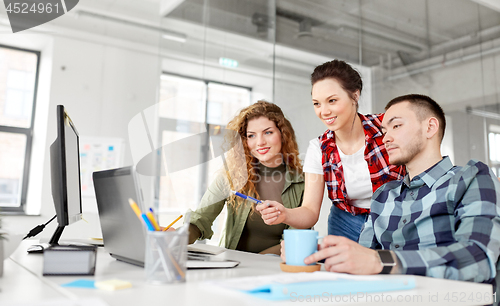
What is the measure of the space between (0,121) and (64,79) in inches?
31.8

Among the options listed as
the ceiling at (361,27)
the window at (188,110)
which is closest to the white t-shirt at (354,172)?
the window at (188,110)

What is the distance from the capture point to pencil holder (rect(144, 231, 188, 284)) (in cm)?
67

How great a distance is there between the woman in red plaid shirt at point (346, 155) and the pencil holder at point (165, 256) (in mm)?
1060

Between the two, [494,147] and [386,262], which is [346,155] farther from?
[494,147]

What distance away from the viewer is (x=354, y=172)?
5.77 feet

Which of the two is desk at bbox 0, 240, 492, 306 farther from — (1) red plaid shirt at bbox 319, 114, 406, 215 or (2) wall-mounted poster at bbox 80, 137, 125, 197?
(2) wall-mounted poster at bbox 80, 137, 125, 197

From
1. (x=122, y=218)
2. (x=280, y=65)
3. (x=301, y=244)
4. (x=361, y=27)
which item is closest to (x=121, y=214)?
(x=122, y=218)

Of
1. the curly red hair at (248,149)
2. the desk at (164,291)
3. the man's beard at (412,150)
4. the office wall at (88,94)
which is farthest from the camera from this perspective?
the office wall at (88,94)

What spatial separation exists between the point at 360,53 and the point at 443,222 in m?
2.49

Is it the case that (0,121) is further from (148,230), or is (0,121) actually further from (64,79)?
(148,230)

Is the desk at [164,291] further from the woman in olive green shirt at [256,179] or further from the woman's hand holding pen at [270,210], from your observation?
the woman in olive green shirt at [256,179]

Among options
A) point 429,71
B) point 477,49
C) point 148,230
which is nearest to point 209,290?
point 148,230

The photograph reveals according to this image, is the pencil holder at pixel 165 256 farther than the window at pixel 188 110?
No

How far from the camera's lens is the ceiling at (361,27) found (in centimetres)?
328
